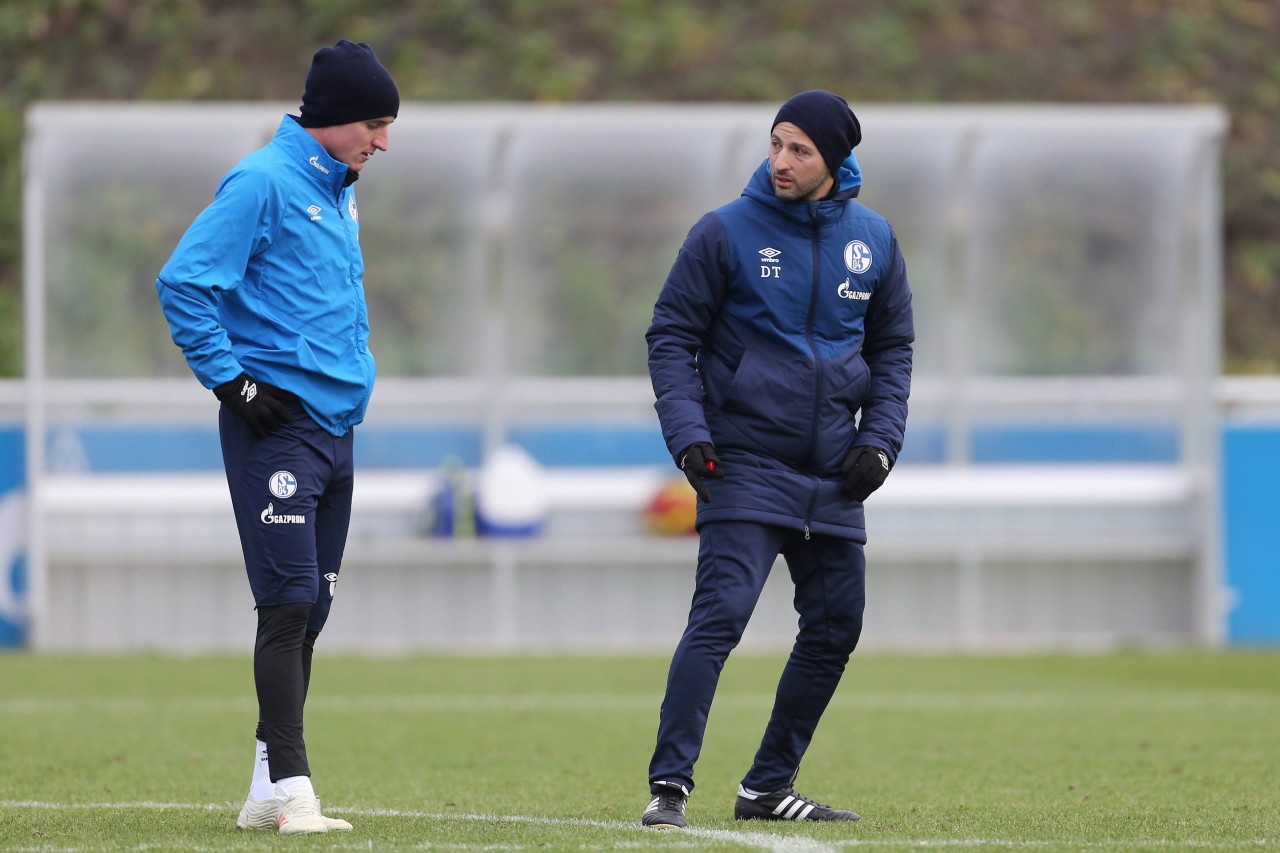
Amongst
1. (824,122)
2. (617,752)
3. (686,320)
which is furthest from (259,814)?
(617,752)

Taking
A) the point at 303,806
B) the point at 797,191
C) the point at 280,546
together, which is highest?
the point at 797,191

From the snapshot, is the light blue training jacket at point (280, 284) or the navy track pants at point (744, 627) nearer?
the light blue training jacket at point (280, 284)

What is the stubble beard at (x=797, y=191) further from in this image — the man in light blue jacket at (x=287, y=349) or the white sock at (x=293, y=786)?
the white sock at (x=293, y=786)

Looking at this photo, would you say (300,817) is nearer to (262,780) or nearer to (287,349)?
(262,780)

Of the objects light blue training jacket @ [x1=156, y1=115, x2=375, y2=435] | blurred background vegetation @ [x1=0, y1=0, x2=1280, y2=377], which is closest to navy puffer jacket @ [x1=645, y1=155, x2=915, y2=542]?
light blue training jacket @ [x1=156, y1=115, x2=375, y2=435]

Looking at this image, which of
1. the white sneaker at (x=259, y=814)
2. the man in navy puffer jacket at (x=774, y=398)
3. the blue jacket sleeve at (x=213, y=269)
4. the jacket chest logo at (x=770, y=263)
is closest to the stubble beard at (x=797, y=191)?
the man in navy puffer jacket at (x=774, y=398)

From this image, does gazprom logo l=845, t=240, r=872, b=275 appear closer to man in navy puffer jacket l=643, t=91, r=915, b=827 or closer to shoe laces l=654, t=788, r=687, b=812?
man in navy puffer jacket l=643, t=91, r=915, b=827

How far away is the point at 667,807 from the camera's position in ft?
18.3

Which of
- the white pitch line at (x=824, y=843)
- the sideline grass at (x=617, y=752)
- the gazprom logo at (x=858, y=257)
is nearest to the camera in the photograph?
the white pitch line at (x=824, y=843)

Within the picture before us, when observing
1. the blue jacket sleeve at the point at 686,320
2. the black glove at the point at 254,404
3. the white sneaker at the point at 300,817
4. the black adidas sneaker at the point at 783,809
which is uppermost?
the blue jacket sleeve at the point at 686,320

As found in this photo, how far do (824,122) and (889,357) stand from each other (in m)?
0.72

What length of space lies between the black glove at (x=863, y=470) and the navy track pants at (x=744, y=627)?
171 millimetres

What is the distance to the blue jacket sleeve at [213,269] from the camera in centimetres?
539

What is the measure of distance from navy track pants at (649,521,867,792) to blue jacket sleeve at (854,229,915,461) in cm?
34
